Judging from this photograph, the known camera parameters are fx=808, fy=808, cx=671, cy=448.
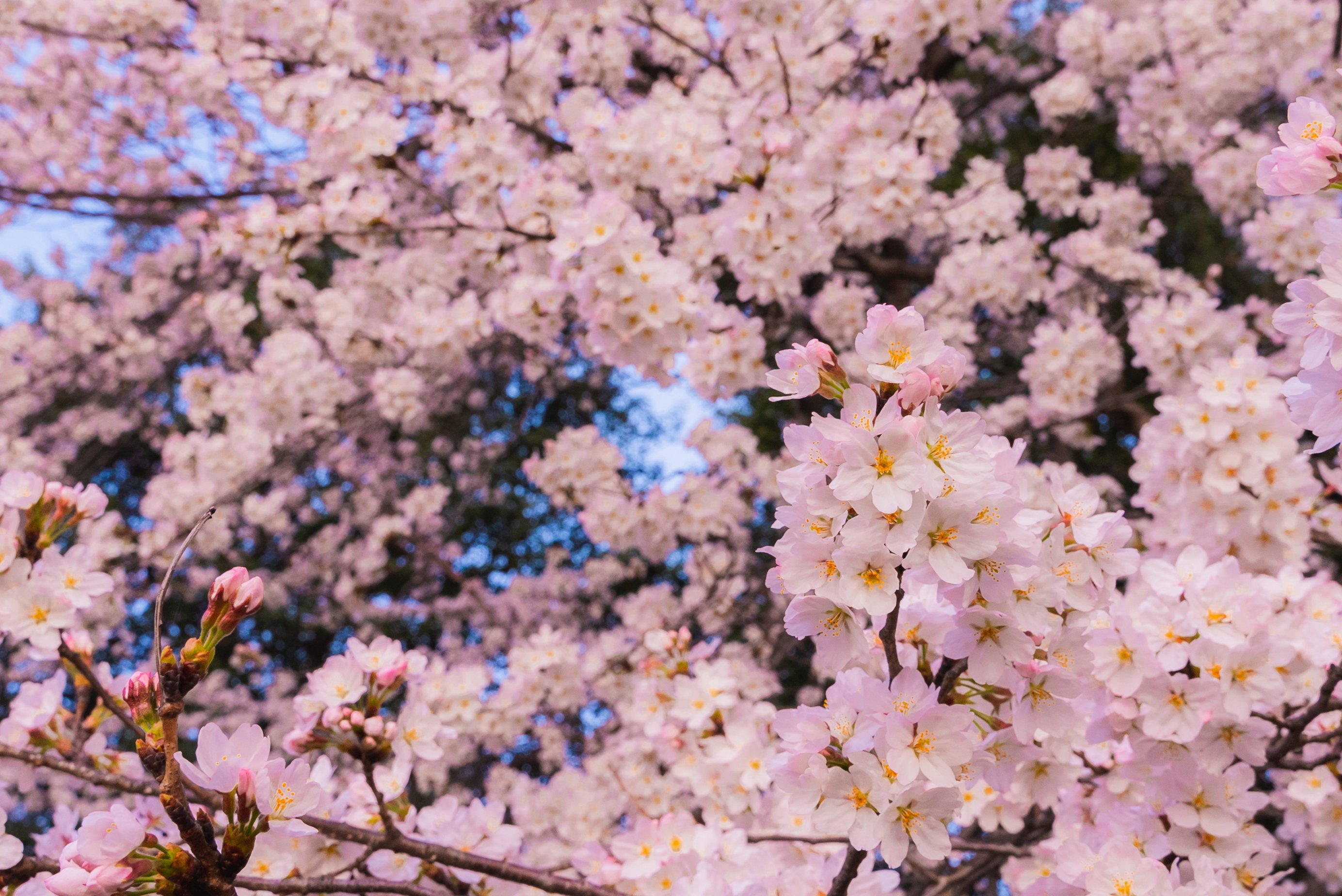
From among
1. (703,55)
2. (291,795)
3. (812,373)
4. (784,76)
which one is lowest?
(291,795)

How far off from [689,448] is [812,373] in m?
3.85

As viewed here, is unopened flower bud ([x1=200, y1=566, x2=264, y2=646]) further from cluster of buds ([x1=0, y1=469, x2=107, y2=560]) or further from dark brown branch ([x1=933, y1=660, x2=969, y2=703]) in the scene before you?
dark brown branch ([x1=933, y1=660, x2=969, y2=703])

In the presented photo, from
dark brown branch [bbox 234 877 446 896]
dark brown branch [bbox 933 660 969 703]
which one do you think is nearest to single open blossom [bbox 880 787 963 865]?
dark brown branch [bbox 933 660 969 703]

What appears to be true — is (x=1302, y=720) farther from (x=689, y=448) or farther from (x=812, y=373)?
(x=689, y=448)

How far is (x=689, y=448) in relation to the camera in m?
5.09

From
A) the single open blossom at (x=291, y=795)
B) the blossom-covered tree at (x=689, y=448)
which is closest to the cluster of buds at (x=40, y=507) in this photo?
the blossom-covered tree at (x=689, y=448)

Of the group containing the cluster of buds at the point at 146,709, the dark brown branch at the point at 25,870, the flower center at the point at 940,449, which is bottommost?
the dark brown branch at the point at 25,870

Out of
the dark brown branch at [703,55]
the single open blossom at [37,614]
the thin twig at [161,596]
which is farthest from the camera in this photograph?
the dark brown branch at [703,55]

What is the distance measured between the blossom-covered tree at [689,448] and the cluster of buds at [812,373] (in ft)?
0.04

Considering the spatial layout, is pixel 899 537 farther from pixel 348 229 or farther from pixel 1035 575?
pixel 348 229

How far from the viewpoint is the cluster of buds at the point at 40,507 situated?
1744mm

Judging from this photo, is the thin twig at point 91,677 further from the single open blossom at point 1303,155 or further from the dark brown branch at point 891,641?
the single open blossom at point 1303,155

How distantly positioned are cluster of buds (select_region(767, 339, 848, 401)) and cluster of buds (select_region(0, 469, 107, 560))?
58.0 inches

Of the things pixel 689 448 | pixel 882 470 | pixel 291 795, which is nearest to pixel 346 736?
pixel 291 795
